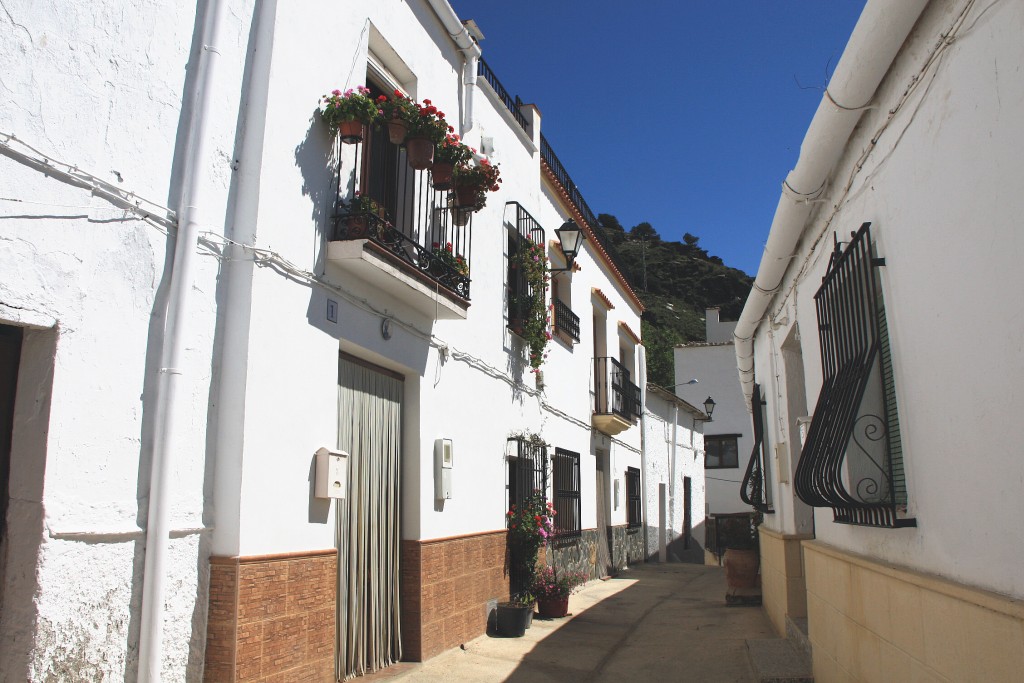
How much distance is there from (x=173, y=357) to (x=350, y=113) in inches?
85.8

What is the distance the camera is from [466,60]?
27.4 feet

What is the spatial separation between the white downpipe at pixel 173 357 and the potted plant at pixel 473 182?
2.84 m

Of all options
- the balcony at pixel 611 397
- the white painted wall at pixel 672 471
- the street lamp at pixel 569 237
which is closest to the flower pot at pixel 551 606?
the street lamp at pixel 569 237

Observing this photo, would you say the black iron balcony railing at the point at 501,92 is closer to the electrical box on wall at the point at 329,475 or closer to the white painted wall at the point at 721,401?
the electrical box on wall at the point at 329,475

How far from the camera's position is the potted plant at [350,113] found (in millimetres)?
5508

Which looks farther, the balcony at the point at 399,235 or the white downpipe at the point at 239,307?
the balcony at the point at 399,235

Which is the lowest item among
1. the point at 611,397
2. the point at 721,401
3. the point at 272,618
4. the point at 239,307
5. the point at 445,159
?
the point at 272,618

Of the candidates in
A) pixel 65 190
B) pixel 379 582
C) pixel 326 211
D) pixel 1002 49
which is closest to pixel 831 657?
pixel 379 582

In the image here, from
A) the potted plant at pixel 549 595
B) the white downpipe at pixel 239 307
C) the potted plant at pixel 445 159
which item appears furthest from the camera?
the potted plant at pixel 549 595

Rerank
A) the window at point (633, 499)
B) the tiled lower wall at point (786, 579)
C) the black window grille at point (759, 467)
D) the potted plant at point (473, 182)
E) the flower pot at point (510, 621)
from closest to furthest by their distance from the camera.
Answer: the potted plant at point (473, 182) → the tiled lower wall at point (786, 579) → the flower pot at point (510, 621) → the black window grille at point (759, 467) → the window at point (633, 499)

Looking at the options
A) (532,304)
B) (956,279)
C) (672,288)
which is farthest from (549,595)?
(672,288)

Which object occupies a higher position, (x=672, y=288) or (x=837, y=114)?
(x=672, y=288)

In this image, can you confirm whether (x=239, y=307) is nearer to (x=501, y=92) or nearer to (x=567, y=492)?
(x=501, y=92)

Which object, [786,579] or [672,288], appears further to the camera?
[672,288]
